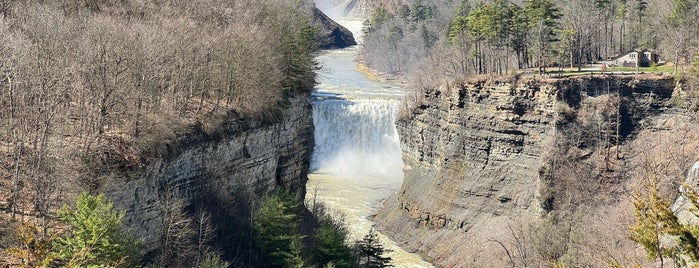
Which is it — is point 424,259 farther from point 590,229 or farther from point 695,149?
point 695,149

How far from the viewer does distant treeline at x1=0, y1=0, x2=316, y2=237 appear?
95.6ft

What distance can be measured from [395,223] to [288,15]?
21038mm

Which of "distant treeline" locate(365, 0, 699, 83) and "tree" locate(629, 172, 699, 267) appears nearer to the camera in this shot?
"tree" locate(629, 172, 699, 267)

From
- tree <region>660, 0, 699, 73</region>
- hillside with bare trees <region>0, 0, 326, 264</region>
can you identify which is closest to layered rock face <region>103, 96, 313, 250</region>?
hillside with bare trees <region>0, 0, 326, 264</region>

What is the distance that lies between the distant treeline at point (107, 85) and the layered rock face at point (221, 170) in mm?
843

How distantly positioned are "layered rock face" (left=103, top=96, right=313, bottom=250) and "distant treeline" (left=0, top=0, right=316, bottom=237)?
2.77ft

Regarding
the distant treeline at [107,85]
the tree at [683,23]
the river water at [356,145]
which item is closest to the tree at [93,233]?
the distant treeline at [107,85]

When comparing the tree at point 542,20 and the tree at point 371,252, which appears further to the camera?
the tree at point 542,20

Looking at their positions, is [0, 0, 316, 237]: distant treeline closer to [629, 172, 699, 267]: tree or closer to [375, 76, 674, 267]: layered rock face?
[375, 76, 674, 267]: layered rock face

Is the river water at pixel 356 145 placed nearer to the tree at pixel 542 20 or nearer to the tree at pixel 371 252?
the tree at pixel 542 20

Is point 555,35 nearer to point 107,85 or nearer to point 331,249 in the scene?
point 331,249

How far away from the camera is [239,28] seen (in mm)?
44688

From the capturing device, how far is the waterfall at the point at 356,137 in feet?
272

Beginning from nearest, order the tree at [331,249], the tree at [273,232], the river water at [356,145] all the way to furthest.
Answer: the tree at [273,232]
the tree at [331,249]
the river water at [356,145]
